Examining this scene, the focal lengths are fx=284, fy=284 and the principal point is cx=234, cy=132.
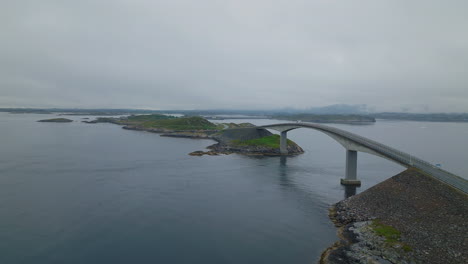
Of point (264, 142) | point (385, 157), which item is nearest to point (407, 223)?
point (385, 157)

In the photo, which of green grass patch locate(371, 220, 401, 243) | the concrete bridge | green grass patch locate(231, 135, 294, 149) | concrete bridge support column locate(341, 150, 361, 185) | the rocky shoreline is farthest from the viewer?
green grass patch locate(231, 135, 294, 149)

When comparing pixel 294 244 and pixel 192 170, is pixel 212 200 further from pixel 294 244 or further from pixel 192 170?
pixel 192 170

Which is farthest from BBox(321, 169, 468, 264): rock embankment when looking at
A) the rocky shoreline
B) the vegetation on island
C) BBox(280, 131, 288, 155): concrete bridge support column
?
the rocky shoreline

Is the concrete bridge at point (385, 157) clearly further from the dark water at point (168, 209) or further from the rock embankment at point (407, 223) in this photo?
the dark water at point (168, 209)

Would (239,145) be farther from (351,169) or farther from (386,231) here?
(386,231)

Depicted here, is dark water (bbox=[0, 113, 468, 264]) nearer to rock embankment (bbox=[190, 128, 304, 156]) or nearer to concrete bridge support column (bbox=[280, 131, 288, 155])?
concrete bridge support column (bbox=[280, 131, 288, 155])

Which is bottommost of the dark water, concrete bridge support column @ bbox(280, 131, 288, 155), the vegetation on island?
→ the dark water
